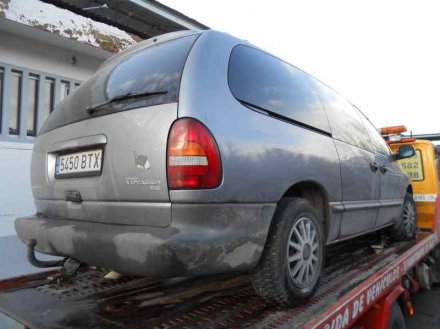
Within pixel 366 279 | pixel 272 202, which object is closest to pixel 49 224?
pixel 272 202

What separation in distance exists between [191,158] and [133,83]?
0.62m

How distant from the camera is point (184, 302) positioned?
8.05 feet

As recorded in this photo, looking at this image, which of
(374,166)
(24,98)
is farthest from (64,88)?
(374,166)

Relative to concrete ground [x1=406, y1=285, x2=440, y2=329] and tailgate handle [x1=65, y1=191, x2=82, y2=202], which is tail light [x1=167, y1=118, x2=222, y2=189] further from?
concrete ground [x1=406, y1=285, x2=440, y2=329]

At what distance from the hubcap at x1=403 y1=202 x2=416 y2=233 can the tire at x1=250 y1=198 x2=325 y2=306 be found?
104 inches

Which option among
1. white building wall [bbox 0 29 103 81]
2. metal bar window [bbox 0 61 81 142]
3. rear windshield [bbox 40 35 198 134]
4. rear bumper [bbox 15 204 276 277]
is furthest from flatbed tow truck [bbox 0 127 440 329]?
white building wall [bbox 0 29 103 81]

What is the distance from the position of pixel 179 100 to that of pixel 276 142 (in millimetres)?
648

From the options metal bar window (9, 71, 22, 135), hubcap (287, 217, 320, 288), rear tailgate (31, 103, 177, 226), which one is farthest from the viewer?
metal bar window (9, 71, 22, 135)

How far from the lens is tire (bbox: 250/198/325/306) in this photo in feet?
7.22

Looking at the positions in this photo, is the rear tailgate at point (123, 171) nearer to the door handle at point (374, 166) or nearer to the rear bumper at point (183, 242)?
the rear bumper at point (183, 242)

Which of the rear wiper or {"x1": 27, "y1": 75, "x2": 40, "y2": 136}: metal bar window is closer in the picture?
the rear wiper

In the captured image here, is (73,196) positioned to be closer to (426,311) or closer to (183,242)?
(183,242)

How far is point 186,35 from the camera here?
7.55 feet

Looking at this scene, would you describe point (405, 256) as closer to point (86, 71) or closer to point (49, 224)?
point (49, 224)
